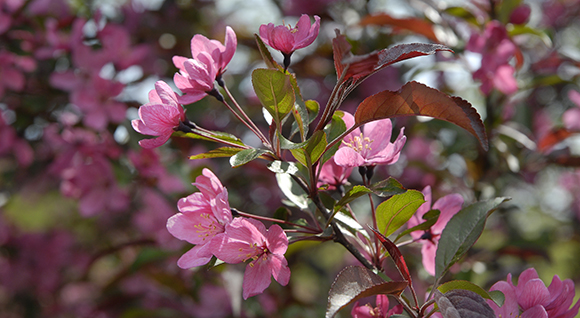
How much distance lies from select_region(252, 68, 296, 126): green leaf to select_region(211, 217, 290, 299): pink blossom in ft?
0.64

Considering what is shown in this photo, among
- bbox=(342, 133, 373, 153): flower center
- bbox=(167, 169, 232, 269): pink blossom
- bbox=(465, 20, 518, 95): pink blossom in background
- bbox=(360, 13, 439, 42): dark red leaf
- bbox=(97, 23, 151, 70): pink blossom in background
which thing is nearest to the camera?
bbox=(167, 169, 232, 269): pink blossom

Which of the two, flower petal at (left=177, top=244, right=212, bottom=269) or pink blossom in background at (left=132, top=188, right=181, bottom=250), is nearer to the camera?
flower petal at (left=177, top=244, right=212, bottom=269)

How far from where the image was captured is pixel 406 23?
5.67 feet

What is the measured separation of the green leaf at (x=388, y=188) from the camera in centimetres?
73

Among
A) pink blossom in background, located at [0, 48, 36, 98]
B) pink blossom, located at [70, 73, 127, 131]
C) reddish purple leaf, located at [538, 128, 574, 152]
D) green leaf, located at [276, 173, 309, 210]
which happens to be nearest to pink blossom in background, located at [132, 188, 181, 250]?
pink blossom, located at [70, 73, 127, 131]

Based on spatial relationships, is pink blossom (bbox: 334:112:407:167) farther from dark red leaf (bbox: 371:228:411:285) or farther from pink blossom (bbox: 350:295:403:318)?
pink blossom (bbox: 350:295:403:318)

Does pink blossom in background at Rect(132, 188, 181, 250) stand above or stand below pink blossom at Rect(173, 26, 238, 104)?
below

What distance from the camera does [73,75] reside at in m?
1.86

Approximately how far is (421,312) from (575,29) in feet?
14.5

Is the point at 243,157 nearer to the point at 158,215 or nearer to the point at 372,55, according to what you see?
the point at 372,55

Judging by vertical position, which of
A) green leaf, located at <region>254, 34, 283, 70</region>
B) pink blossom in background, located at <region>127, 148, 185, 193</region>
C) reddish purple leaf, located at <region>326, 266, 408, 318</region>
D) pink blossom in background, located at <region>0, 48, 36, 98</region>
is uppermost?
green leaf, located at <region>254, 34, 283, 70</region>

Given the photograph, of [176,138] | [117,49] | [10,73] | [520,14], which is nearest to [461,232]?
[520,14]

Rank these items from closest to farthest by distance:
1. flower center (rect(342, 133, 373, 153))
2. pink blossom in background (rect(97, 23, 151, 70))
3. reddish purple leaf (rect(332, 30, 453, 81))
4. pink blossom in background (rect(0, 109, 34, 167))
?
1. reddish purple leaf (rect(332, 30, 453, 81))
2. flower center (rect(342, 133, 373, 153))
3. pink blossom in background (rect(97, 23, 151, 70))
4. pink blossom in background (rect(0, 109, 34, 167))

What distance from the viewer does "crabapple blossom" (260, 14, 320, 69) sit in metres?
0.75
